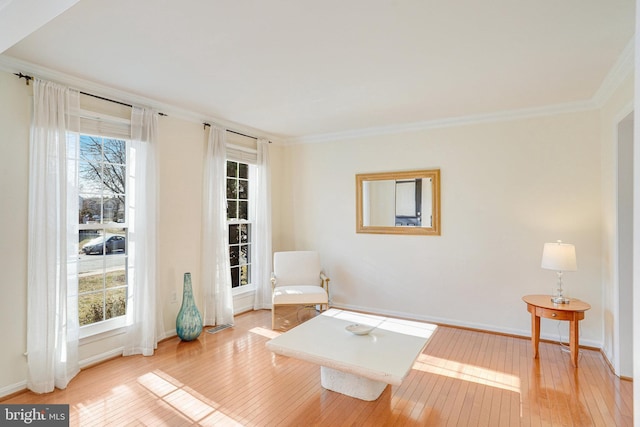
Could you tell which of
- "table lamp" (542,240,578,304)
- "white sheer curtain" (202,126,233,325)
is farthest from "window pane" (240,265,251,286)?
"table lamp" (542,240,578,304)

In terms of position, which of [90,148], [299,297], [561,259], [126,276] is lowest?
[299,297]

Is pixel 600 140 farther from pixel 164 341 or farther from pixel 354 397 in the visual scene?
pixel 164 341

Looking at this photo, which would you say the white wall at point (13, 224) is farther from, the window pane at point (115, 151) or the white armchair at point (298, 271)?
the white armchair at point (298, 271)

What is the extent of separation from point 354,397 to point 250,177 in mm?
3511

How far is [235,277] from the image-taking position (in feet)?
16.4

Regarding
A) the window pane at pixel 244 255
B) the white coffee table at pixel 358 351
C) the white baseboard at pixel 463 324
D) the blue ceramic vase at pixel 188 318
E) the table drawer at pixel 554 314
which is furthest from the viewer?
the window pane at pixel 244 255

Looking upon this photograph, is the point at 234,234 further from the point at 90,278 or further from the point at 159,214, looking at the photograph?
the point at 90,278

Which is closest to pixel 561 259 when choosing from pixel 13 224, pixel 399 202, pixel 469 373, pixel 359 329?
pixel 469 373

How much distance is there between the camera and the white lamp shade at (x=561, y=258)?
10.7ft

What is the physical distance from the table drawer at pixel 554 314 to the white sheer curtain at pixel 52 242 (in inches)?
170

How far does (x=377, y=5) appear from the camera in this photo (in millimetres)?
1969

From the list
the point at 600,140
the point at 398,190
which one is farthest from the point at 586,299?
the point at 398,190

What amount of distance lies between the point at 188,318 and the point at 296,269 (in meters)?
1.62

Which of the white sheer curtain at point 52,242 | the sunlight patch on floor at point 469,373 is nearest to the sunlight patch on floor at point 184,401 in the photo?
the white sheer curtain at point 52,242
